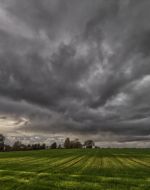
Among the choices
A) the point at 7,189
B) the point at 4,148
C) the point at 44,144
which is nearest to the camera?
the point at 7,189

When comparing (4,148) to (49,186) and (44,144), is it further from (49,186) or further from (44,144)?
(49,186)

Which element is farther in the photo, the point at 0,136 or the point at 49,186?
the point at 0,136

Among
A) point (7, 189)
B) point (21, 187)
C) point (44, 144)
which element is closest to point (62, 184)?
point (21, 187)

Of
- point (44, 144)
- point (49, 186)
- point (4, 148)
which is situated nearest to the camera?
point (49, 186)

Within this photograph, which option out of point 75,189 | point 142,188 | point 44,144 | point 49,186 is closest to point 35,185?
point 49,186

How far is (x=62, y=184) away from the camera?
16.2 metres

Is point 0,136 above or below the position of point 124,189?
above

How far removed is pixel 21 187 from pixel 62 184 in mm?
3043

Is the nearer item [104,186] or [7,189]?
[7,189]

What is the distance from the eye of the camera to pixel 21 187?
49.2 feet

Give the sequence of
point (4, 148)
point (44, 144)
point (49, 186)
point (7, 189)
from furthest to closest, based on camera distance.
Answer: point (44, 144)
point (4, 148)
point (49, 186)
point (7, 189)

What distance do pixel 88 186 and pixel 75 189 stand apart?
4.48 ft

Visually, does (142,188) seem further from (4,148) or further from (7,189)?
(4,148)

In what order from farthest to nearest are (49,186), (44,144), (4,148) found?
1. (44,144)
2. (4,148)
3. (49,186)
